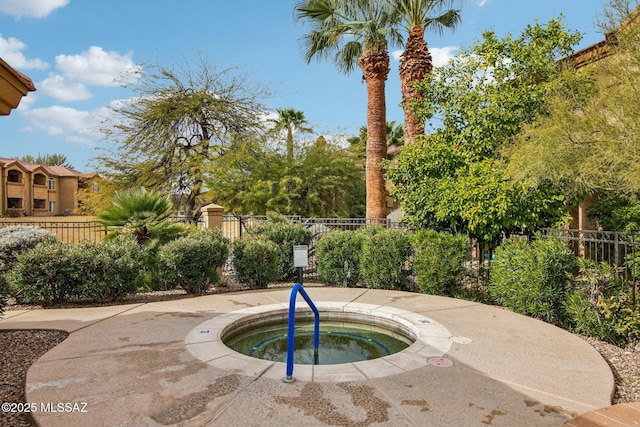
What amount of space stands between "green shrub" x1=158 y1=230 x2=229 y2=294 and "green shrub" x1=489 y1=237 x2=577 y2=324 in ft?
18.6

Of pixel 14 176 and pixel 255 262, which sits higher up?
pixel 14 176

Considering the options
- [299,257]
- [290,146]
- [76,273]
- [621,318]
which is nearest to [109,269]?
[76,273]

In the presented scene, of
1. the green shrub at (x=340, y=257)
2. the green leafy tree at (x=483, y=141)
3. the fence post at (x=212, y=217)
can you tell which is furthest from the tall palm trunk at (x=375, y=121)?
the fence post at (x=212, y=217)

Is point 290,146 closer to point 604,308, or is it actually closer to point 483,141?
point 483,141

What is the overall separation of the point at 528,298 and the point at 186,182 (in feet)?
65.7

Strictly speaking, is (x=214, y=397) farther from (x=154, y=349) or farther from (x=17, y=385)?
(x=17, y=385)

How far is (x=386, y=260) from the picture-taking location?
8812mm

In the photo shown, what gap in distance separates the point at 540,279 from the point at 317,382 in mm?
4447

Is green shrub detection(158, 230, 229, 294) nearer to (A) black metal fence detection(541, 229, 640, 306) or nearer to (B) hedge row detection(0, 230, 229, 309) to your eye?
(B) hedge row detection(0, 230, 229, 309)

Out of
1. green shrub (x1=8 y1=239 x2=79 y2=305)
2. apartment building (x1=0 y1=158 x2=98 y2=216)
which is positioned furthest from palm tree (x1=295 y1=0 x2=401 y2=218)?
apartment building (x1=0 y1=158 x2=98 y2=216)

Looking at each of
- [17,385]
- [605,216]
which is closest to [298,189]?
[605,216]

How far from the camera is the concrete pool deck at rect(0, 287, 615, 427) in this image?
3.31m

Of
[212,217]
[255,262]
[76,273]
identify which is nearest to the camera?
[76,273]

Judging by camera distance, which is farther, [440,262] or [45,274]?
[440,262]
